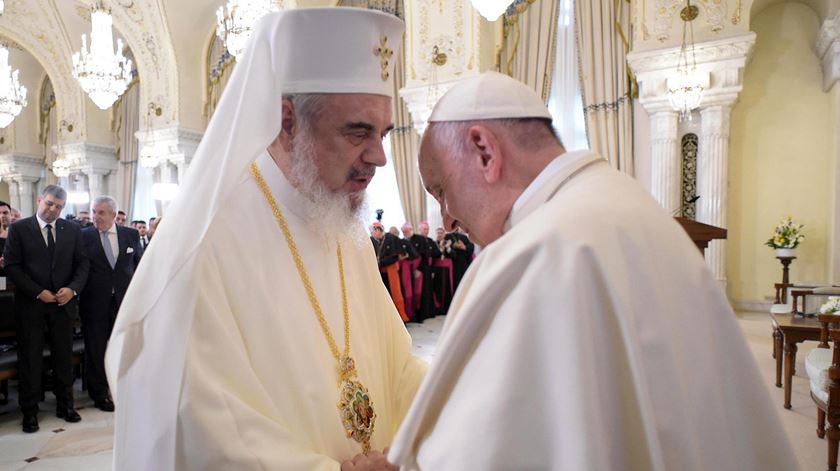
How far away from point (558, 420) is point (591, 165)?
0.51 meters

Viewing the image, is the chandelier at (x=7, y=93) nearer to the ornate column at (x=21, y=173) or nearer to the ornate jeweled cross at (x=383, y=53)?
the ornate column at (x=21, y=173)

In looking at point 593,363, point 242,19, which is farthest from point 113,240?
point 593,363

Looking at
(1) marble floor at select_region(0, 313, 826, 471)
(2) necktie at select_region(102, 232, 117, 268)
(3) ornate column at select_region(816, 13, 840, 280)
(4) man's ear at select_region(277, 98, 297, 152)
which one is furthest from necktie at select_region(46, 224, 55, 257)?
(3) ornate column at select_region(816, 13, 840, 280)

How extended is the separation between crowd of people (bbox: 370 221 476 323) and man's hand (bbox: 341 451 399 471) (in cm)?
706

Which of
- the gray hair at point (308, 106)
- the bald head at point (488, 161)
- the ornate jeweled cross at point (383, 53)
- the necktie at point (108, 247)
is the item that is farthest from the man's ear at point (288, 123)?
the necktie at point (108, 247)

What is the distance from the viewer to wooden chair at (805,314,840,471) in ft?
11.8

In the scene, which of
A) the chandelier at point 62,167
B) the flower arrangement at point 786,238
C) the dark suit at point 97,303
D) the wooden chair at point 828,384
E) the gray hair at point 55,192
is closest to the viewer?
the wooden chair at point 828,384

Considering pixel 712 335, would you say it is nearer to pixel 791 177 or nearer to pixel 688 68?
pixel 688 68

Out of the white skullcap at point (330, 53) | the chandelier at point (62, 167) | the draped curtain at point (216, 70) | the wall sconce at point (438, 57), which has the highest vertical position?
the draped curtain at point (216, 70)

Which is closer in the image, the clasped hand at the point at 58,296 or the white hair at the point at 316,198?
the white hair at the point at 316,198

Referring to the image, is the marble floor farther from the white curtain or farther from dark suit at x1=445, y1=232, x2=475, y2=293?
dark suit at x1=445, y1=232, x2=475, y2=293

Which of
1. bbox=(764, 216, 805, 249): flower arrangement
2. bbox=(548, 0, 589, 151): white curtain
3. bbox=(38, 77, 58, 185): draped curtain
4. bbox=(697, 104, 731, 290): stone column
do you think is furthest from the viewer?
bbox=(38, 77, 58, 185): draped curtain

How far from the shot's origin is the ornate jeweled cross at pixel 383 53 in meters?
1.83

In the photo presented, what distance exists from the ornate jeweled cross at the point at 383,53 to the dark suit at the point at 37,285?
13.6ft
